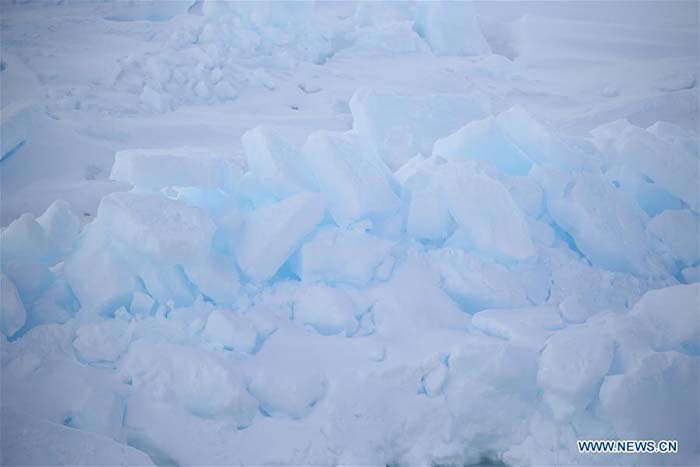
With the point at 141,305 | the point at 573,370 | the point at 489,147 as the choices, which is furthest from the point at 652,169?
the point at 141,305

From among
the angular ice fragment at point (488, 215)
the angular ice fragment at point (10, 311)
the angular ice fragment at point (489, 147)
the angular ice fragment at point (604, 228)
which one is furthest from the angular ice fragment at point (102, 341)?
the angular ice fragment at point (604, 228)

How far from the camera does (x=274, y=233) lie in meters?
2.49

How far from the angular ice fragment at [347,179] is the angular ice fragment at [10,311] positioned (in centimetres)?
123

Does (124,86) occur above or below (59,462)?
below

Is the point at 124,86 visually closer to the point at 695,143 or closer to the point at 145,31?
the point at 145,31

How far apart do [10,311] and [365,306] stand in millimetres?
1245

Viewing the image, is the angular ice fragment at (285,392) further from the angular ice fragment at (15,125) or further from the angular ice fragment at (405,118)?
the angular ice fragment at (15,125)

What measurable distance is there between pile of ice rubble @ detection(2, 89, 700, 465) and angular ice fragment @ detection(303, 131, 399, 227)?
12 mm

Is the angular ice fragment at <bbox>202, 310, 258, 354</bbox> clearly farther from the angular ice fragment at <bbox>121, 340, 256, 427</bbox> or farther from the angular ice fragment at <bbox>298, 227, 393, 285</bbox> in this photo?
the angular ice fragment at <bbox>298, 227, 393, 285</bbox>

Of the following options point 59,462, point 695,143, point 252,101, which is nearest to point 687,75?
point 695,143

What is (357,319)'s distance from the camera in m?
2.46

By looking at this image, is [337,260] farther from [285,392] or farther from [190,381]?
[190,381]

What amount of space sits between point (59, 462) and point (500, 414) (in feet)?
4.48

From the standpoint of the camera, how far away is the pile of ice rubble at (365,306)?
6.63ft
